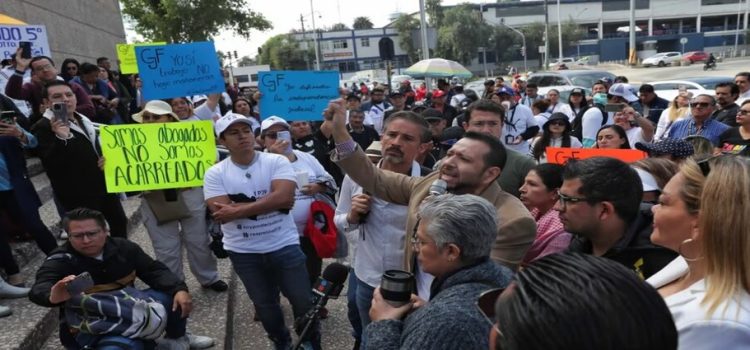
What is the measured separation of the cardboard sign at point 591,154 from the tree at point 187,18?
2240 cm

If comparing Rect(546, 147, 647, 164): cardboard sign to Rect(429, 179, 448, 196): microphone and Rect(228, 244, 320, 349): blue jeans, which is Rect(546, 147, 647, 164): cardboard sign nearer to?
Rect(429, 179, 448, 196): microphone

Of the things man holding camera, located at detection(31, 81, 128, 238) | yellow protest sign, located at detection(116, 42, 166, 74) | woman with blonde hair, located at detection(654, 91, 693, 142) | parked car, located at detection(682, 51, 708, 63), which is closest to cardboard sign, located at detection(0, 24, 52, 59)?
yellow protest sign, located at detection(116, 42, 166, 74)

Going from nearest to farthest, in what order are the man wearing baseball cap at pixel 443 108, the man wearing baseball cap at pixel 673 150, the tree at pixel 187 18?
the man wearing baseball cap at pixel 673 150 < the man wearing baseball cap at pixel 443 108 < the tree at pixel 187 18

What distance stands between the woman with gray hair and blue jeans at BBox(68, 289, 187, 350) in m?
1.79

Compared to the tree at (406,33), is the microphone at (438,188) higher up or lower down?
lower down

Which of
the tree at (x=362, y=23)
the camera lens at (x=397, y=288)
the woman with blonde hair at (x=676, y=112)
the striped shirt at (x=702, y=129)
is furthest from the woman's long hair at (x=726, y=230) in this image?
the tree at (x=362, y=23)

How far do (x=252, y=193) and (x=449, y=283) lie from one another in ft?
6.59

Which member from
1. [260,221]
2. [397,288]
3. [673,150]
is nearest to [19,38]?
[260,221]

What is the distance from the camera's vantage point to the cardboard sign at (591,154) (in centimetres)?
396

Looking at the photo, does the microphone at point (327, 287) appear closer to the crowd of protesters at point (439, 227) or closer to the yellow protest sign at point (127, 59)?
the crowd of protesters at point (439, 227)

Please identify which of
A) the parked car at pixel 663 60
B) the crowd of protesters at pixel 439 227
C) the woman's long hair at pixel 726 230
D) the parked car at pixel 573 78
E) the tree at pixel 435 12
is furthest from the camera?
the tree at pixel 435 12

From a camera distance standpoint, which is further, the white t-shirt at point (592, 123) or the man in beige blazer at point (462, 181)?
the white t-shirt at point (592, 123)

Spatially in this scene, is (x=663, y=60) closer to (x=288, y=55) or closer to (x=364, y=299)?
(x=288, y=55)

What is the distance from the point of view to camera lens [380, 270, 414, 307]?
5.50 feet
